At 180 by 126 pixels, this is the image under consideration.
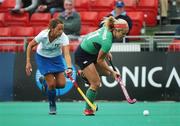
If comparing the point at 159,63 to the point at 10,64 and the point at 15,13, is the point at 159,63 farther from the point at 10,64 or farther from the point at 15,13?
the point at 15,13

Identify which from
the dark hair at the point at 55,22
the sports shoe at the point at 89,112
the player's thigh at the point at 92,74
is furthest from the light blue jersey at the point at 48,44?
the sports shoe at the point at 89,112

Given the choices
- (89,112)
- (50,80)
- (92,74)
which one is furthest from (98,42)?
(50,80)

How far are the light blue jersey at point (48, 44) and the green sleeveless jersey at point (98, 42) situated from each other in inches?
17.7

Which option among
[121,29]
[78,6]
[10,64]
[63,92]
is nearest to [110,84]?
[63,92]

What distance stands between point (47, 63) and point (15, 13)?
287 inches

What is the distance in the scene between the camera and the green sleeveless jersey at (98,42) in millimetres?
12711

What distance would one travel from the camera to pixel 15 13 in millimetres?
21281

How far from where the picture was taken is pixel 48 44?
45.6 ft

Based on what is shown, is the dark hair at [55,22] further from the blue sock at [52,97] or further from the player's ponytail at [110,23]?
the blue sock at [52,97]

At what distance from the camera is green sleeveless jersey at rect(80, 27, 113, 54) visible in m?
12.7

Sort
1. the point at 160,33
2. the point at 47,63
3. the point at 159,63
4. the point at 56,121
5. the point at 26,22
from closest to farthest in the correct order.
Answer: the point at 56,121 → the point at 47,63 → the point at 159,63 → the point at 160,33 → the point at 26,22

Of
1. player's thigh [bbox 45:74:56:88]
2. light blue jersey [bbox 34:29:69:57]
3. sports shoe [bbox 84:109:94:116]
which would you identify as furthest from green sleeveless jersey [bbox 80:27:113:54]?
player's thigh [bbox 45:74:56:88]


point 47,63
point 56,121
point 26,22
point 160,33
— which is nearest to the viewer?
point 56,121

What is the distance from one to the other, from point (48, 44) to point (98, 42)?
1.17m
